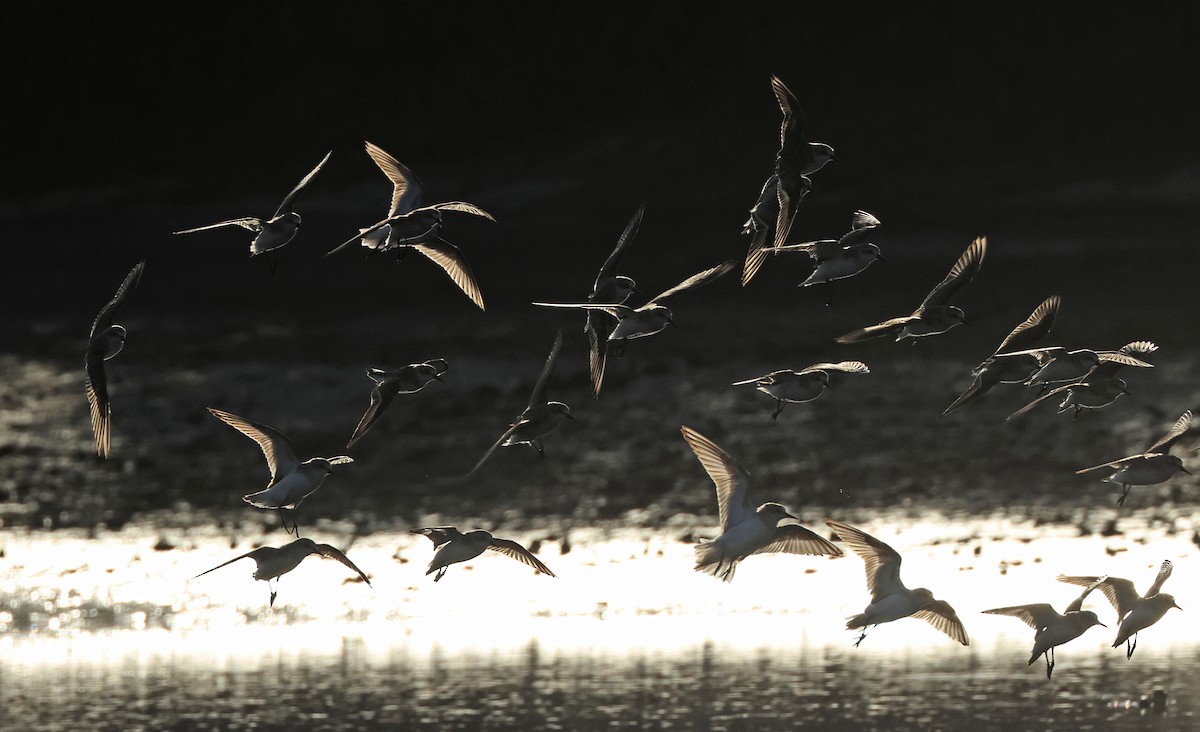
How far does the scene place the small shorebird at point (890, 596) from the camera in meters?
14.0

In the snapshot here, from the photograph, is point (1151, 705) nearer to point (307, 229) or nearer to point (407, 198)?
point (407, 198)

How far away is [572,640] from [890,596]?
6077 mm

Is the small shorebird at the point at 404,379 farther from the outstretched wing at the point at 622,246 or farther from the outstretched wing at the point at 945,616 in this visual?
the outstretched wing at the point at 945,616

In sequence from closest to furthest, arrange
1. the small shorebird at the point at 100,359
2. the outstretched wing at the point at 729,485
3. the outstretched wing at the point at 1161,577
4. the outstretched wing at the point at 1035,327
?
the outstretched wing at the point at 1161,577, the outstretched wing at the point at 729,485, the small shorebird at the point at 100,359, the outstretched wing at the point at 1035,327

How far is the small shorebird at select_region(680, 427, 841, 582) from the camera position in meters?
14.1

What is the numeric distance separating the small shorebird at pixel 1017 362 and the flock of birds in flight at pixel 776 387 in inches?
0.5

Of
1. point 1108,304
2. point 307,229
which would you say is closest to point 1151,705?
point 1108,304

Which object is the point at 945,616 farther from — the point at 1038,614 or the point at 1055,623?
the point at 1055,623

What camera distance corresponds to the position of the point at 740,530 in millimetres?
14242

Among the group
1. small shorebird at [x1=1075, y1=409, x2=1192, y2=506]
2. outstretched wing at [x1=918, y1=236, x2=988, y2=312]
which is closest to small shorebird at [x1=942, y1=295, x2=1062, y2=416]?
outstretched wing at [x1=918, y1=236, x2=988, y2=312]

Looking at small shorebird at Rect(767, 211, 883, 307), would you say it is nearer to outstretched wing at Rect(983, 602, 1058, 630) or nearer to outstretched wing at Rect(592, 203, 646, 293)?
outstretched wing at Rect(592, 203, 646, 293)

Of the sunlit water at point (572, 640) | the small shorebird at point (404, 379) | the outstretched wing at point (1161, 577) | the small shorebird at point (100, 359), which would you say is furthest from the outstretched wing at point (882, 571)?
the small shorebird at point (100, 359)

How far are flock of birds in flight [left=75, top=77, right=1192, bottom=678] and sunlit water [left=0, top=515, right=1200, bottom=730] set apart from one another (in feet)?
7.72

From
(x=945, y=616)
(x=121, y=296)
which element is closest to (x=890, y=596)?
(x=945, y=616)
